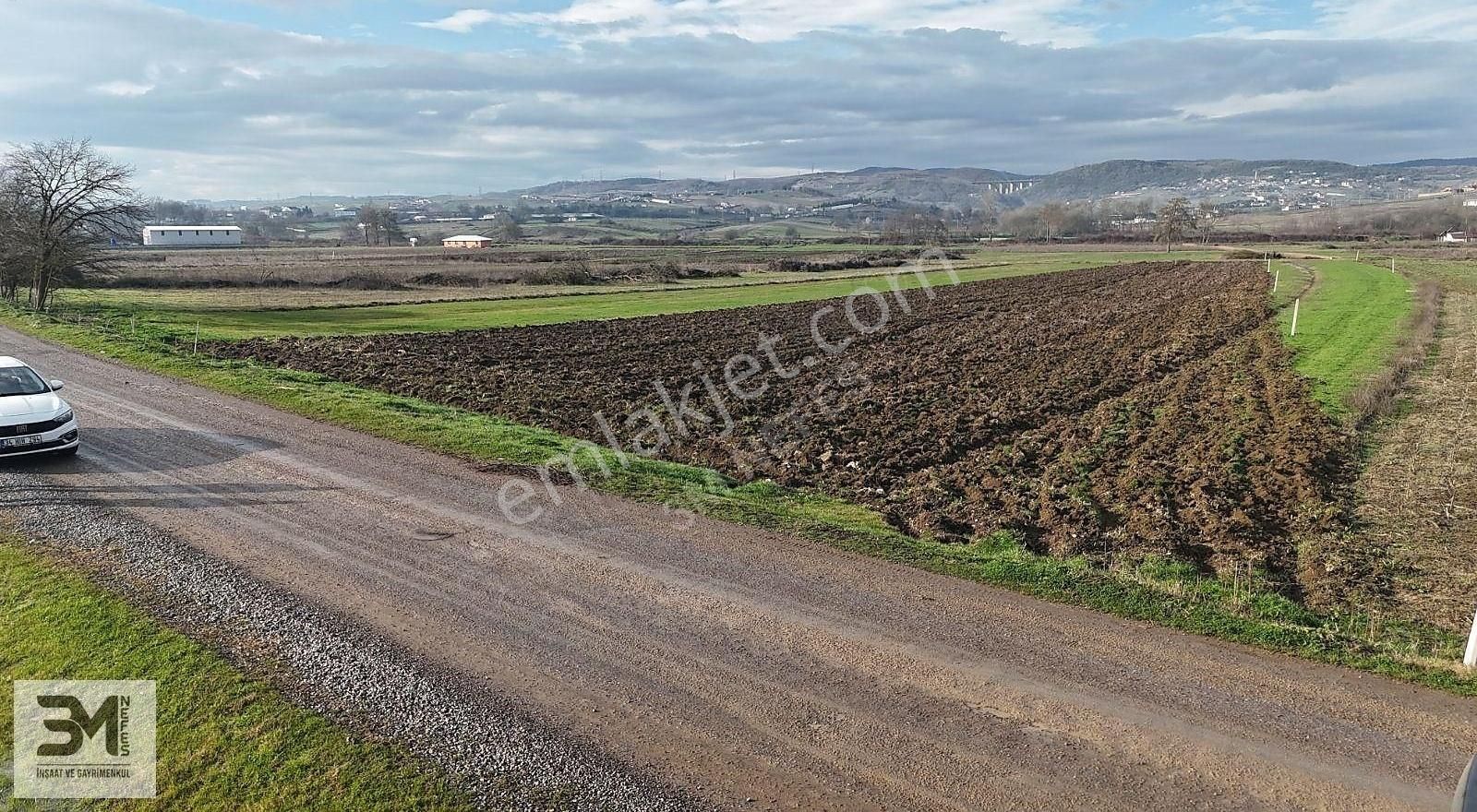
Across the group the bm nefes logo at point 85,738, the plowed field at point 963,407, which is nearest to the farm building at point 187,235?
the plowed field at point 963,407

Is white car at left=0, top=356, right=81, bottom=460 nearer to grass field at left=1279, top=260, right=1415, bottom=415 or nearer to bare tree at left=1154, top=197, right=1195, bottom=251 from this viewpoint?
Answer: grass field at left=1279, top=260, right=1415, bottom=415

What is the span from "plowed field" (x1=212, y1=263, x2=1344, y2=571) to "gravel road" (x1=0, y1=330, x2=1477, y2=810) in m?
3.32

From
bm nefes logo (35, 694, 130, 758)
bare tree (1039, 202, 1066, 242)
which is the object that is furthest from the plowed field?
bare tree (1039, 202, 1066, 242)

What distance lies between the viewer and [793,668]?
8695 millimetres

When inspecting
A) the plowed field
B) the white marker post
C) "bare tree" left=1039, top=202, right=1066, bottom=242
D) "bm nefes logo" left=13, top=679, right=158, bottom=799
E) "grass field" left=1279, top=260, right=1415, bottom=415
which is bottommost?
"bm nefes logo" left=13, top=679, right=158, bottom=799

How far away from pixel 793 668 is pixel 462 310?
44676 millimetres

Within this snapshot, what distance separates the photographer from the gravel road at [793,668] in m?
6.96

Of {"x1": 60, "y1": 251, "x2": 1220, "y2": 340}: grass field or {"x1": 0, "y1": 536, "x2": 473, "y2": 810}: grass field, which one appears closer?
{"x1": 0, "y1": 536, "x2": 473, "y2": 810}: grass field

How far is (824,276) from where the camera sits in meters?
80.7

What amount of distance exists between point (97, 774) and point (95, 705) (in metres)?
1.08

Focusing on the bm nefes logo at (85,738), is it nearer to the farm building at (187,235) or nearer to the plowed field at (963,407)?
the plowed field at (963,407)

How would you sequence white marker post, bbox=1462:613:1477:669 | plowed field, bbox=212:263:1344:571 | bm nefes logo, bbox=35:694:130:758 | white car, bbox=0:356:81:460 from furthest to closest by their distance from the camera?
white car, bbox=0:356:81:460 → plowed field, bbox=212:263:1344:571 → white marker post, bbox=1462:613:1477:669 → bm nefes logo, bbox=35:694:130:758

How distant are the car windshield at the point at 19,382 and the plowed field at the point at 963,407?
8.07m

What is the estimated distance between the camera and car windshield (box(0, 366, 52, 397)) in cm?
1647
